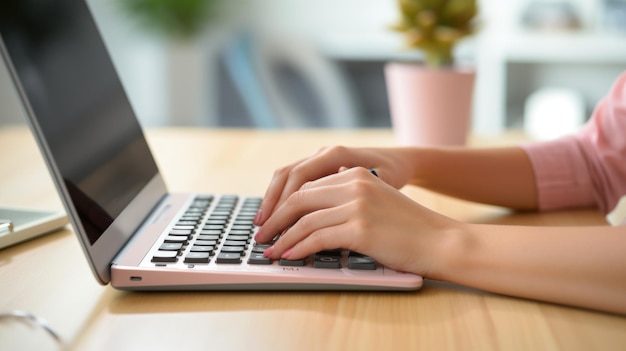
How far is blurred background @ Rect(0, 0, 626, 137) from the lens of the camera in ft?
11.2

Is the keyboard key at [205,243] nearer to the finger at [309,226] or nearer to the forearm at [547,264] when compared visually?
the finger at [309,226]

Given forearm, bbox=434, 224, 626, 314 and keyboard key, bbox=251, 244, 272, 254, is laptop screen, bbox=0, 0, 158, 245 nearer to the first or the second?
keyboard key, bbox=251, 244, 272, 254

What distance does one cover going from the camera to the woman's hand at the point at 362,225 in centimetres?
66

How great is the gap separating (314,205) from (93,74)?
0.30m

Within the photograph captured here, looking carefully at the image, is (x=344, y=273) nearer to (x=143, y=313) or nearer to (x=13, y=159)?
(x=143, y=313)

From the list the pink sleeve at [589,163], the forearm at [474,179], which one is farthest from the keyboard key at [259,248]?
the pink sleeve at [589,163]

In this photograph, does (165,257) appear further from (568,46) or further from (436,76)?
(568,46)

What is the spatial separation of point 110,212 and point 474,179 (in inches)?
18.7

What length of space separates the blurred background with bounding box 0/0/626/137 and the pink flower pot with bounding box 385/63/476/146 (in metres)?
1.81

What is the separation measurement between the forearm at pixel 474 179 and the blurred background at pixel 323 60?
2158 millimetres

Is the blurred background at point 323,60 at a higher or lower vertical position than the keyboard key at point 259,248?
lower

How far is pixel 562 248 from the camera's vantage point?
2.15ft

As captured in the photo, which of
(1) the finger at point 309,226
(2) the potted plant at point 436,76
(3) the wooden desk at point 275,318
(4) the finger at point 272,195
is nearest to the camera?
(3) the wooden desk at point 275,318

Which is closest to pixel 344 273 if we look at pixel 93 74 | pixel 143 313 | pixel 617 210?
pixel 143 313
